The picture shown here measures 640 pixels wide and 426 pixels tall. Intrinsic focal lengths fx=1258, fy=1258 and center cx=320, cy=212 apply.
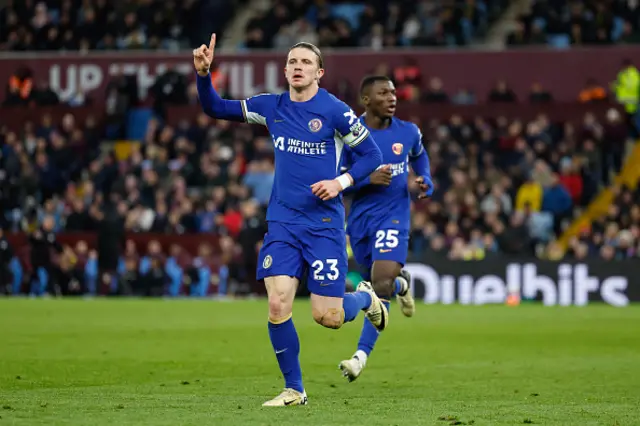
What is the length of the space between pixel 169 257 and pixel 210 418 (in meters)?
18.1

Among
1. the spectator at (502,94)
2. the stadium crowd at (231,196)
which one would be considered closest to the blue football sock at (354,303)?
the stadium crowd at (231,196)

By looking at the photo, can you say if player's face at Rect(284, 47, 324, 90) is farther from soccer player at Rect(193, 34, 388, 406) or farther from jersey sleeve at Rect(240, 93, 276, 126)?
jersey sleeve at Rect(240, 93, 276, 126)

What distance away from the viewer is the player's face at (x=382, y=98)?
37.9 ft

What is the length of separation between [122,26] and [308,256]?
2349cm

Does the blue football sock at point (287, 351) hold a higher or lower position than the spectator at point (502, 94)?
lower

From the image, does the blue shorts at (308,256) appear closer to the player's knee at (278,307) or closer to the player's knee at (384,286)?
the player's knee at (278,307)

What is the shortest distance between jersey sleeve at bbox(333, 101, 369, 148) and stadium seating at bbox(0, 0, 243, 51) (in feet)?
73.2

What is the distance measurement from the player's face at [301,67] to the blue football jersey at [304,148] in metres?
0.18

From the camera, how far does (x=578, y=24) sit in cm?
2780

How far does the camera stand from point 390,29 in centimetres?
2948

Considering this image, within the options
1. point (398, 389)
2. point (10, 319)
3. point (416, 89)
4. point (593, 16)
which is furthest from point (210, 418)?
point (593, 16)

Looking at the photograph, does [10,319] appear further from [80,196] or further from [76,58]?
[76,58]

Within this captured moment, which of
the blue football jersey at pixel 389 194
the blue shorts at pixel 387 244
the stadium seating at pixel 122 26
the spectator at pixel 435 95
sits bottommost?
the blue shorts at pixel 387 244

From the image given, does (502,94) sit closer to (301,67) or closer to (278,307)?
(301,67)
